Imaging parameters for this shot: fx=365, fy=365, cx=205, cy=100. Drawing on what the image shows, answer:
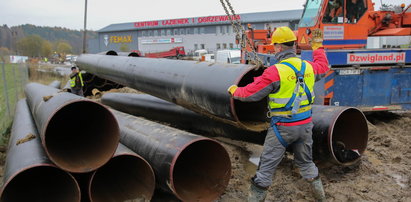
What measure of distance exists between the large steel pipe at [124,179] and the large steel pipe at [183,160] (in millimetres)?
125

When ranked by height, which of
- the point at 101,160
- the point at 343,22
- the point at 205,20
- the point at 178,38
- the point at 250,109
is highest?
the point at 205,20

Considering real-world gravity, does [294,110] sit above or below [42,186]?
above

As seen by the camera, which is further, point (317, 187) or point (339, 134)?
point (339, 134)

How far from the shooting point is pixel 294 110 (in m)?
3.67

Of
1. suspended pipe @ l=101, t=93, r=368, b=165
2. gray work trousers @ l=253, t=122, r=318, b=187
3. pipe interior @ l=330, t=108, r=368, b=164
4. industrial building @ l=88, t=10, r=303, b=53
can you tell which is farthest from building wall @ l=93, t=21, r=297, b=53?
gray work trousers @ l=253, t=122, r=318, b=187

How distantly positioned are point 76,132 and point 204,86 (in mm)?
1672

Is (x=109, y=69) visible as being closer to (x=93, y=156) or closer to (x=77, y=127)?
(x=77, y=127)

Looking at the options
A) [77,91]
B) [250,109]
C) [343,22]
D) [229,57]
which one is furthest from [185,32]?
[250,109]

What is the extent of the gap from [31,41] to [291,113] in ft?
267

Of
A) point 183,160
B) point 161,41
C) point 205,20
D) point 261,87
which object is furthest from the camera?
point 161,41

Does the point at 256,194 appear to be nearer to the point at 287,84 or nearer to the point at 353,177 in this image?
the point at 287,84

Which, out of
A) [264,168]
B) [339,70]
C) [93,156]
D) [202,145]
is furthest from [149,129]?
[339,70]

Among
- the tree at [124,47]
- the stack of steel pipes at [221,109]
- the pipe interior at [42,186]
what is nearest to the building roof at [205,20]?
the tree at [124,47]

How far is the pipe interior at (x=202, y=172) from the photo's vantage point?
166 inches
